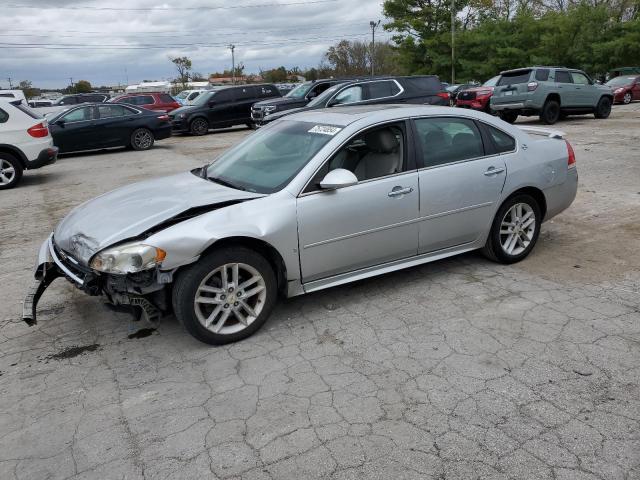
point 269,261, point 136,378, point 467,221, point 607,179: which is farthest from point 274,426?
point 607,179

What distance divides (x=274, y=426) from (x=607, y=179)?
25.3ft

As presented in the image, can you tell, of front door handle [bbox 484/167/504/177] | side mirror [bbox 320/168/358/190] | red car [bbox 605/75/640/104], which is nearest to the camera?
side mirror [bbox 320/168/358/190]

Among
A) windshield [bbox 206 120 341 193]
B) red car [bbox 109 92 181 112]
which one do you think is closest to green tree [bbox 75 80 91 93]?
red car [bbox 109 92 181 112]

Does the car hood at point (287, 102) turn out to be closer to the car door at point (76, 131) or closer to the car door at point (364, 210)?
the car door at point (76, 131)

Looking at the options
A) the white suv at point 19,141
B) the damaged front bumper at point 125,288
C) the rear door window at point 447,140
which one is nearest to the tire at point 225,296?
the damaged front bumper at point 125,288

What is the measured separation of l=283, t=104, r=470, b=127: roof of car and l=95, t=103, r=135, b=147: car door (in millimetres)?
12317

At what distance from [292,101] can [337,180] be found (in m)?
15.0

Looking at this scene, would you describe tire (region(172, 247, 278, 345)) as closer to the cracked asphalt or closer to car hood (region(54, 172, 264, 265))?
the cracked asphalt

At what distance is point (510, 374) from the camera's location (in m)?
3.24

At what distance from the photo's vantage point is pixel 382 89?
1402cm

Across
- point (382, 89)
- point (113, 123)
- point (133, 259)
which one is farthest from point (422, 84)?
point (133, 259)

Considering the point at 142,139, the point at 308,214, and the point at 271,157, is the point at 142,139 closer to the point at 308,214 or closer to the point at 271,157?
the point at 271,157

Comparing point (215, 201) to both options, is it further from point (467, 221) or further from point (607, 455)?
point (607, 455)

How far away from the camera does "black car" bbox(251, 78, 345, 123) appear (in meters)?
18.0
